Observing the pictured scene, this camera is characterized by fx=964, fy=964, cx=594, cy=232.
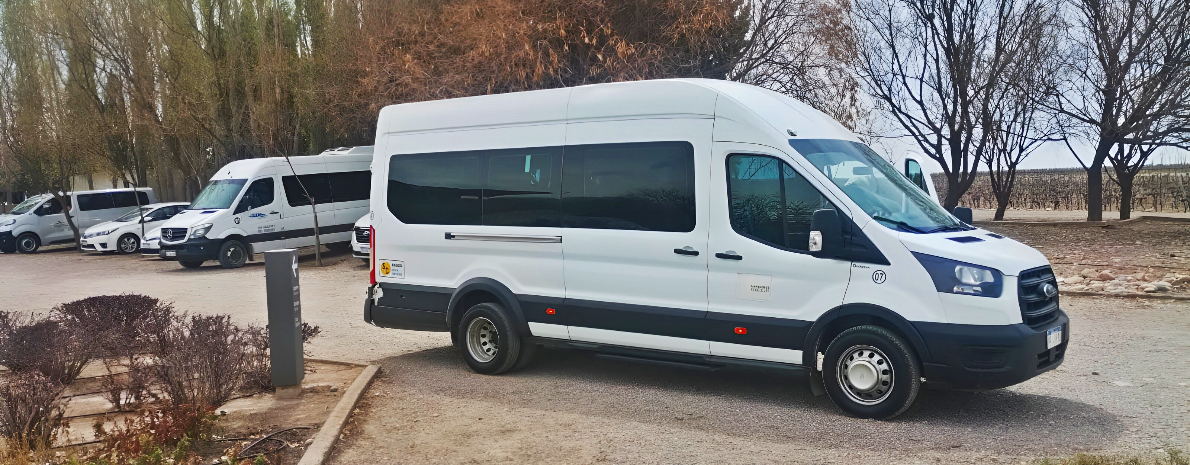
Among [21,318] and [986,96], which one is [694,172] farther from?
[986,96]

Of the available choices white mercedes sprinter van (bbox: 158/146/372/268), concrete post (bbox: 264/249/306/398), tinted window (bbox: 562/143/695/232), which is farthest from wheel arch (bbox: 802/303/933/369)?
white mercedes sprinter van (bbox: 158/146/372/268)

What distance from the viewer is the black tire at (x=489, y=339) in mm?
8562

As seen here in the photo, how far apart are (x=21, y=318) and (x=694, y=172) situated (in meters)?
6.23

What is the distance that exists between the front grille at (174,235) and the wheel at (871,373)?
59.0ft

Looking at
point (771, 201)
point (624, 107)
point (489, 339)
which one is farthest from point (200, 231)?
point (771, 201)

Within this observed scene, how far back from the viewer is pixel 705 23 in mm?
19797

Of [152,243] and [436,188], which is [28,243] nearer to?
[152,243]

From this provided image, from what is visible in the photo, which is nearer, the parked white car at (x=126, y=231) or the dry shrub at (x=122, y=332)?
the dry shrub at (x=122, y=332)

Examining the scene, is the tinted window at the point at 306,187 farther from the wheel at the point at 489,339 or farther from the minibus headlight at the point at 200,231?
the wheel at the point at 489,339

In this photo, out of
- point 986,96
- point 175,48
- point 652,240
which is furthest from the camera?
point 175,48

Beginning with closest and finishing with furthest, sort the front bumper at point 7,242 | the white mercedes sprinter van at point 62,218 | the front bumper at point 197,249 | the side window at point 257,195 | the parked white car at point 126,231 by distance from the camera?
the front bumper at point 197,249
the side window at point 257,195
the parked white car at point 126,231
the front bumper at point 7,242
the white mercedes sprinter van at point 62,218

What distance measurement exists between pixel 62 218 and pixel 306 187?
14692mm

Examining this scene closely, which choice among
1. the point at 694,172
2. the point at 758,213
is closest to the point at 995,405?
the point at 758,213

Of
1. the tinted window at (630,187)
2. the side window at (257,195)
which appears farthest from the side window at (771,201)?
the side window at (257,195)
